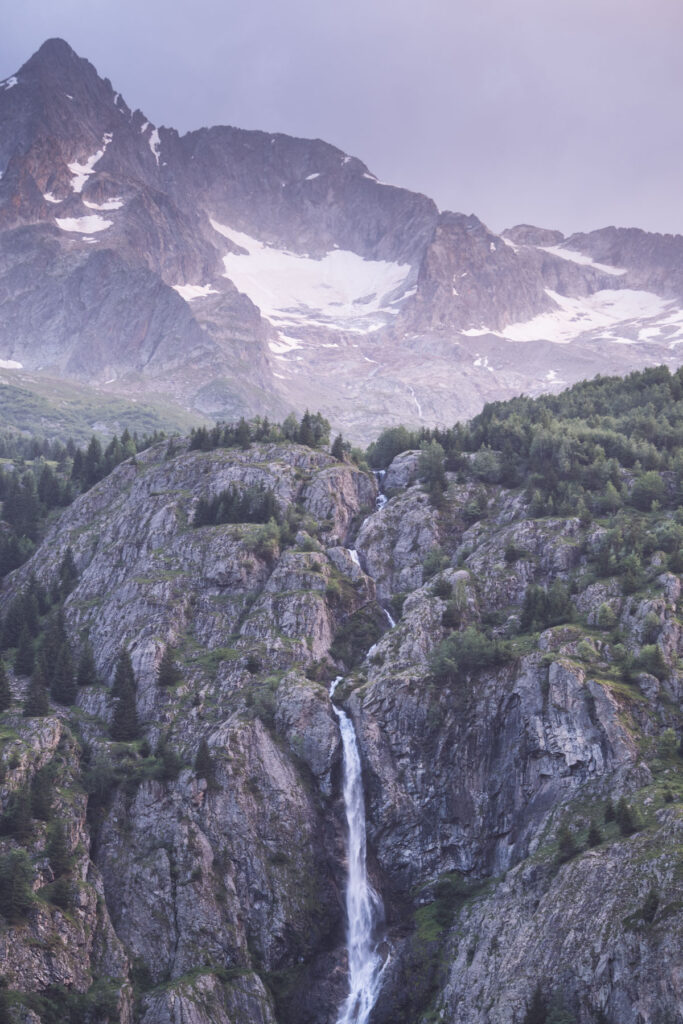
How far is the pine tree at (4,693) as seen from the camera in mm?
99688

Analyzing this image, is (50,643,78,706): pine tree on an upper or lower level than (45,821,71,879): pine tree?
upper

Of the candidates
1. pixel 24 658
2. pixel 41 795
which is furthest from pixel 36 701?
pixel 41 795

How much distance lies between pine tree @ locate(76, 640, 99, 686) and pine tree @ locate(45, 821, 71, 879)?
1032 inches

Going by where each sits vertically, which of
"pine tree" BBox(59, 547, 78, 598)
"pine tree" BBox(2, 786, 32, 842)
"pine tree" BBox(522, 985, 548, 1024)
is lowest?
"pine tree" BBox(522, 985, 548, 1024)

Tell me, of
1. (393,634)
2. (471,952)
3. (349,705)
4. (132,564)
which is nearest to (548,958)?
(471,952)

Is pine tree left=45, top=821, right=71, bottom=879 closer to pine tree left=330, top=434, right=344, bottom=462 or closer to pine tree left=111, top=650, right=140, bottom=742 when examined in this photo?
pine tree left=111, top=650, right=140, bottom=742

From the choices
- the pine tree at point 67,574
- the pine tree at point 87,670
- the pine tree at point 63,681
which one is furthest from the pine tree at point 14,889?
the pine tree at point 67,574

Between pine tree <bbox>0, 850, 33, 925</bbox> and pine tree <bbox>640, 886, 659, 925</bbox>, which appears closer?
pine tree <bbox>640, 886, 659, 925</bbox>

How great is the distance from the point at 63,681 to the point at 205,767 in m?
23.6

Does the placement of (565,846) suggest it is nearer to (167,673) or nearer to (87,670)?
(167,673)

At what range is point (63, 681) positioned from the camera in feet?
355

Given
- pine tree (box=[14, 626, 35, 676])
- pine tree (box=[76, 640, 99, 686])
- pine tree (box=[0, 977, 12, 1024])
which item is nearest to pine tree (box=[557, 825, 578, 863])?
pine tree (box=[0, 977, 12, 1024])

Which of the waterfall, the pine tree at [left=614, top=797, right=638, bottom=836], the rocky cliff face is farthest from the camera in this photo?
the waterfall

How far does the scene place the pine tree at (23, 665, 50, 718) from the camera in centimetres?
9975
